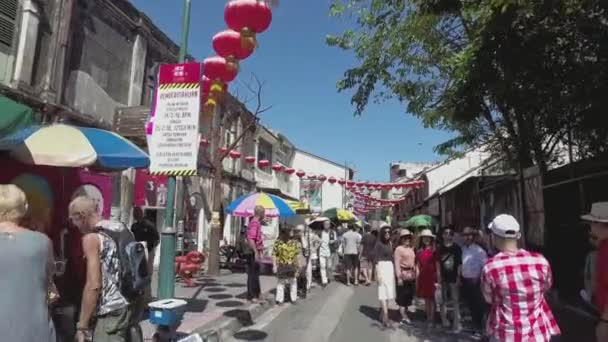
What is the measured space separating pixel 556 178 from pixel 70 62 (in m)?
11.5

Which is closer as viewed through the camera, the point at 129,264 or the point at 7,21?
the point at 129,264

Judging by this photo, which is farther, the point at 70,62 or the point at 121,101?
the point at 121,101

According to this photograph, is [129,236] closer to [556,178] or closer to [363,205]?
[556,178]

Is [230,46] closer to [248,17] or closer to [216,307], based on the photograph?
[248,17]

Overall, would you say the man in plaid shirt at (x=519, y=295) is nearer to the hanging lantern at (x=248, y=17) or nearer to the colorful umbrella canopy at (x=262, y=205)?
the hanging lantern at (x=248, y=17)

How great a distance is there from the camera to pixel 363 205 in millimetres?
32688

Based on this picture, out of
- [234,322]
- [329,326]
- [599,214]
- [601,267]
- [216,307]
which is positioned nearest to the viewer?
[601,267]

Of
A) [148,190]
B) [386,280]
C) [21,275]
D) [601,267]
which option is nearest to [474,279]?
[386,280]

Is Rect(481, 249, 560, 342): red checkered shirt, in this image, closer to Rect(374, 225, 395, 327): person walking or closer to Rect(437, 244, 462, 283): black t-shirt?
Rect(437, 244, 462, 283): black t-shirt

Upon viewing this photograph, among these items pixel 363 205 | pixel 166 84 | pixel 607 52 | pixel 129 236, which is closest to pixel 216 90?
pixel 166 84

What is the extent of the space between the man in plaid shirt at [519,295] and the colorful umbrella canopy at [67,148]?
4.20 metres

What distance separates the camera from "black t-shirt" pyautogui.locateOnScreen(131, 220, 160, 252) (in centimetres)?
820

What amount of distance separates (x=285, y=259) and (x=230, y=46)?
15.6 feet

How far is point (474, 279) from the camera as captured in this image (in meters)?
7.22
